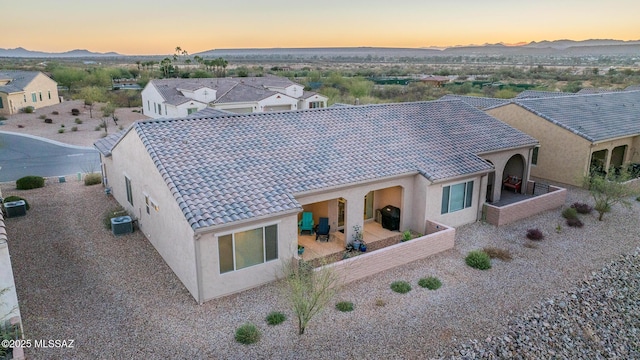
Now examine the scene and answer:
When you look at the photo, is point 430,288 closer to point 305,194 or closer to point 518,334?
point 518,334

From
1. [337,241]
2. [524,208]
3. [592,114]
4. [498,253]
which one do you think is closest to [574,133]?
[592,114]

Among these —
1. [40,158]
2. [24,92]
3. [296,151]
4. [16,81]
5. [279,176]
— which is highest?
[16,81]

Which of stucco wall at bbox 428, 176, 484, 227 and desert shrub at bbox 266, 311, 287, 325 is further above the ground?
stucco wall at bbox 428, 176, 484, 227

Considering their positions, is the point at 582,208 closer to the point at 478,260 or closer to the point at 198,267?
the point at 478,260

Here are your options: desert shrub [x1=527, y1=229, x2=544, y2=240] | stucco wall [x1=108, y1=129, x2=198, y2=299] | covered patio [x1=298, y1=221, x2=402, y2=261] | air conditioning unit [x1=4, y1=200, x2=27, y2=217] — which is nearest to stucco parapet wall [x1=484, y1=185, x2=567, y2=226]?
desert shrub [x1=527, y1=229, x2=544, y2=240]

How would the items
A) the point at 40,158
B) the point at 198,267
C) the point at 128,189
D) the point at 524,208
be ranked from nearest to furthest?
the point at 198,267
the point at 128,189
the point at 524,208
the point at 40,158

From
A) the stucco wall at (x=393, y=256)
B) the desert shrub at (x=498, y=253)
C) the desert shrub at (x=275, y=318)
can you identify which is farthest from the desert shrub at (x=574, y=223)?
the desert shrub at (x=275, y=318)

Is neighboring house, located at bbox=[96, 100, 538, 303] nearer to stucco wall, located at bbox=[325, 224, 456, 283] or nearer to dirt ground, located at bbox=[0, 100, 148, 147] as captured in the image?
stucco wall, located at bbox=[325, 224, 456, 283]

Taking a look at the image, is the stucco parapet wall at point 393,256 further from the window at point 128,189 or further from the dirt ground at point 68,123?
the dirt ground at point 68,123
